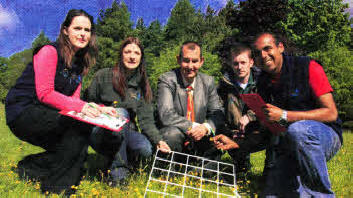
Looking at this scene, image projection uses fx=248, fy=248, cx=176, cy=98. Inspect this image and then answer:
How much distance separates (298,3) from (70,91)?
30751 mm

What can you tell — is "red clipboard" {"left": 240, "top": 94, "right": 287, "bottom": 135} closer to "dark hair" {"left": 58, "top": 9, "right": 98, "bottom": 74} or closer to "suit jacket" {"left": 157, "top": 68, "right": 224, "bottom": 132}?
"suit jacket" {"left": 157, "top": 68, "right": 224, "bottom": 132}

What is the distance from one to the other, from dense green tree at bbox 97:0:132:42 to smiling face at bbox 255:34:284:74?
34.5 meters

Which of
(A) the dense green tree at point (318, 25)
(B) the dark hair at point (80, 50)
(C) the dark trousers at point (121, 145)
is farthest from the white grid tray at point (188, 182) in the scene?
(A) the dense green tree at point (318, 25)

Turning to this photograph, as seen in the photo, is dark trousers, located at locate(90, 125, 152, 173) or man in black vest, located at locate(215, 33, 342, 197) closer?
man in black vest, located at locate(215, 33, 342, 197)

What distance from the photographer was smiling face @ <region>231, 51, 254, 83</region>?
3.93 meters

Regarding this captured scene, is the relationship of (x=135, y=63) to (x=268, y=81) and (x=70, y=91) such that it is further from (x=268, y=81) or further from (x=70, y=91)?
(x=268, y=81)

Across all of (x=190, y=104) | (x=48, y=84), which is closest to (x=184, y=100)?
(x=190, y=104)

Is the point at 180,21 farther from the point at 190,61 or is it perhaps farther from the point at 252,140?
the point at 252,140

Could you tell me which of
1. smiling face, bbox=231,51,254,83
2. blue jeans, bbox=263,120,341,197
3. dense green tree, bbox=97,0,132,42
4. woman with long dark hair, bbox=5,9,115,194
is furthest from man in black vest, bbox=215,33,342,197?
dense green tree, bbox=97,0,132,42

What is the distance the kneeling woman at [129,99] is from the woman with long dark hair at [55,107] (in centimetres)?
41

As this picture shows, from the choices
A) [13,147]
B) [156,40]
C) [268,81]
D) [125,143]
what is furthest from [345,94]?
[156,40]

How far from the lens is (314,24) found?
25.7m

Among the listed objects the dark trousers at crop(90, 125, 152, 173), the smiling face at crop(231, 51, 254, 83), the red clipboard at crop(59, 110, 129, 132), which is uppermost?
the smiling face at crop(231, 51, 254, 83)

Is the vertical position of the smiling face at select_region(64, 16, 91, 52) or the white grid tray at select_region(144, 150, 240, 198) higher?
the smiling face at select_region(64, 16, 91, 52)
